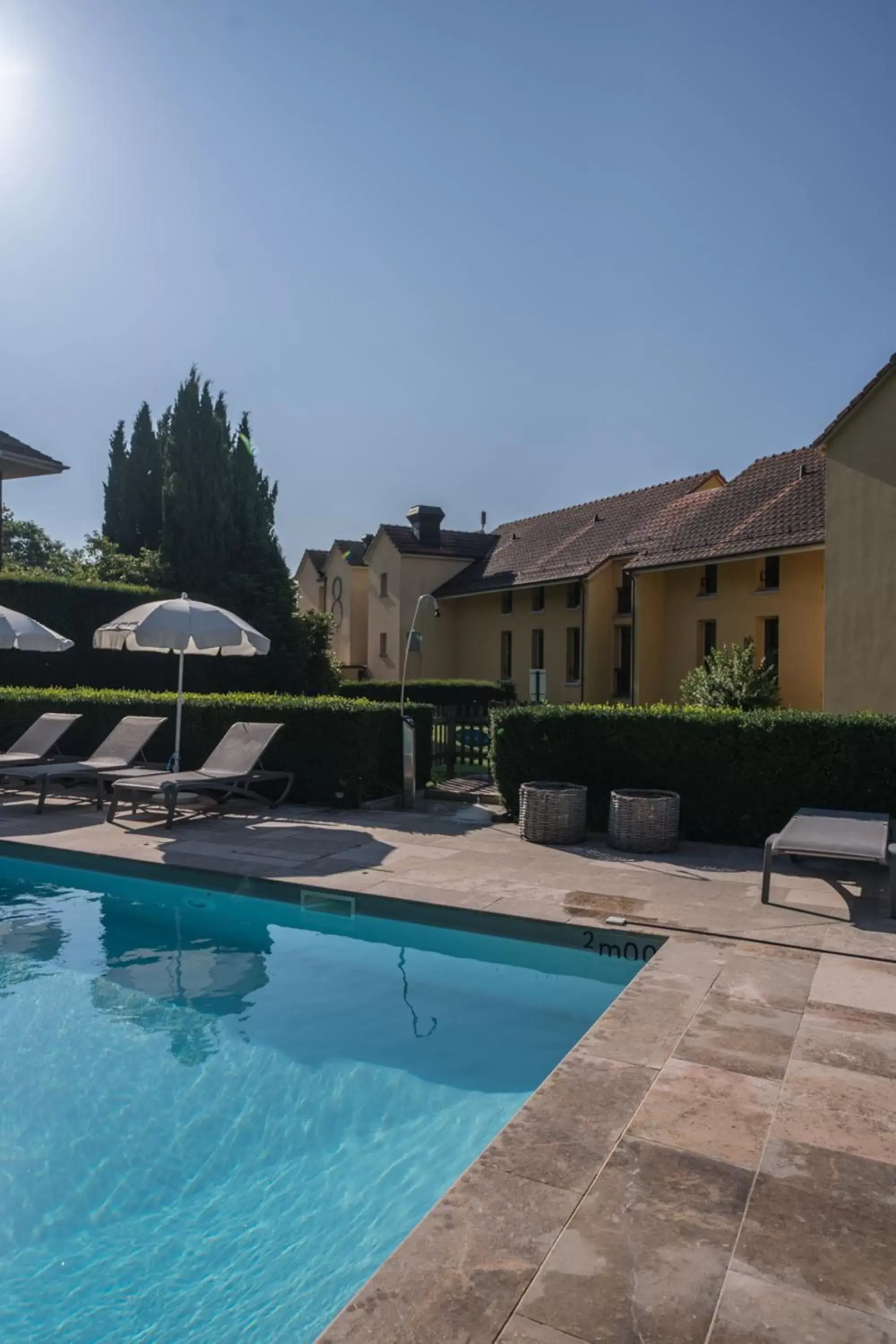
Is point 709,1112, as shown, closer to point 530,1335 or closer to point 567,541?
point 530,1335

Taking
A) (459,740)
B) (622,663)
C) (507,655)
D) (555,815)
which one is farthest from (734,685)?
(507,655)

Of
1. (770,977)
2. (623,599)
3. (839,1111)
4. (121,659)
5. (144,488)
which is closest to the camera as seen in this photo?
(839,1111)

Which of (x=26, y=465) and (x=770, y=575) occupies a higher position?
(x=26, y=465)

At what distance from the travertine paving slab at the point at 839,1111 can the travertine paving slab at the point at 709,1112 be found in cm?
9

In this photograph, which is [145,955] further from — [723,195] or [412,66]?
[723,195]

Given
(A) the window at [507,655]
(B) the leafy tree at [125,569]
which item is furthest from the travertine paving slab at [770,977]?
(A) the window at [507,655]

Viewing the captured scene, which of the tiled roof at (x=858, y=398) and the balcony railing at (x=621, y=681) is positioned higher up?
the tiled roof at (x=858, y=398)

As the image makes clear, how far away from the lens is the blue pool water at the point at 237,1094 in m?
3.49

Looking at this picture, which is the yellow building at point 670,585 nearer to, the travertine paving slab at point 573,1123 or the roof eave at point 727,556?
the roof eave at point 727,556

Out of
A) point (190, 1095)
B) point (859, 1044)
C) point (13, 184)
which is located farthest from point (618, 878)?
point (13, 184)

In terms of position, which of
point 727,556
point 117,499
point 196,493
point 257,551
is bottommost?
point 727,556

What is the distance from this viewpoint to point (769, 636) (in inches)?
934

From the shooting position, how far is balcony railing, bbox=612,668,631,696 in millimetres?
28578

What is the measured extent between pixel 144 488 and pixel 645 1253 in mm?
42537
